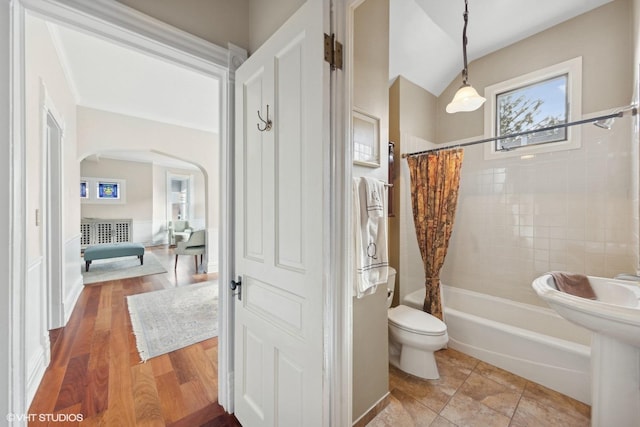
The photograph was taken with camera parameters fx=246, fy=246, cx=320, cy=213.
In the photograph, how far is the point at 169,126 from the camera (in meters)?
4.21

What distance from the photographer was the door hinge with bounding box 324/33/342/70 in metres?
0.93

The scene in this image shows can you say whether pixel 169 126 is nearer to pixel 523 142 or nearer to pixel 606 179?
pixel 523 142

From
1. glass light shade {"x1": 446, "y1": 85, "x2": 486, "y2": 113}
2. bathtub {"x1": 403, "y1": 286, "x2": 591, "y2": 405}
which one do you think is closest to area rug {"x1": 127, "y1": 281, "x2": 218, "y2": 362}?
bathtub {"x1": 403, "y1": 286, "x2": 591, "y2": 405}

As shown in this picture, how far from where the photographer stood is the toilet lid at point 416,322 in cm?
177

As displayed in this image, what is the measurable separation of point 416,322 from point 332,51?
1.85 m

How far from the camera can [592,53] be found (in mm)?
2016

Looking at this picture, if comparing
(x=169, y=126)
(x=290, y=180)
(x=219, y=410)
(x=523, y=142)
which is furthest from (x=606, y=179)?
(x=169, y=126)

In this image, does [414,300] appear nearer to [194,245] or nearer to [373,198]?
[373,198]

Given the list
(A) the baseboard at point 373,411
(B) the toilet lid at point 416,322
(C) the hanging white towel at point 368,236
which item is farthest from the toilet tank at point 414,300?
(C) the hanging white towel at point 368,236

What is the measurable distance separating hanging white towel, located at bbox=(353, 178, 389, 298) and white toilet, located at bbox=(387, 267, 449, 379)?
462 mm

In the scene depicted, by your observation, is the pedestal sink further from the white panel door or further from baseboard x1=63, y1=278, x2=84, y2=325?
baseboard x1=63, y1=278, x2=84, y2=325

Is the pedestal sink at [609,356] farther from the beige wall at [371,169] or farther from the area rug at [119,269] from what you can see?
the area rug at [119,269]

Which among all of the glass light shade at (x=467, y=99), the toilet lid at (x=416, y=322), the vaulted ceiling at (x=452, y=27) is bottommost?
the toilet lid at (x=416, y=322)

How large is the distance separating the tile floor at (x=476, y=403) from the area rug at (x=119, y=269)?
463 cm
